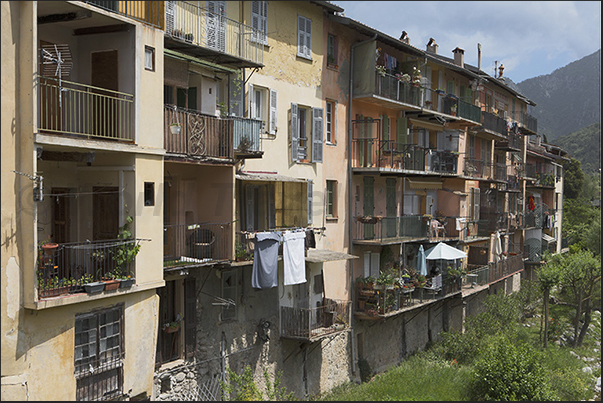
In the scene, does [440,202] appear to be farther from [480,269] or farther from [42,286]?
[42,286]

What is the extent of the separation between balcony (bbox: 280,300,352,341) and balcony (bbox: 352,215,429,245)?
3184 millimetres

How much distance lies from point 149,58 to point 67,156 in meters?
3.01

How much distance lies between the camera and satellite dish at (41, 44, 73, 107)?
12359mm

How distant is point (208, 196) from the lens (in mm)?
17562

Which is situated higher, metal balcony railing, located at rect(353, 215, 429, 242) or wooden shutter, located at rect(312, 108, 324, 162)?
wooden shutter, located at rect(312, 108, 324, 162)

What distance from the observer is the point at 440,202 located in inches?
1321

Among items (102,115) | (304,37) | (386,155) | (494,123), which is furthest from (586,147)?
(102,115)

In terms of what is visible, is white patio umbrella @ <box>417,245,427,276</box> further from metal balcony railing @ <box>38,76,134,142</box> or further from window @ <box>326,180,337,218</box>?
metal balcony railing @ <box>38,76,134,142</box>

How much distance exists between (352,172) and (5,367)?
16095mm

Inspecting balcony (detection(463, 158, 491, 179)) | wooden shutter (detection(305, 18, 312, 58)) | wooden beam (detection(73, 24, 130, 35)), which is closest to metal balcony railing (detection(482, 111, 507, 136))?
balcony (detection(463, 158, 491, 179))

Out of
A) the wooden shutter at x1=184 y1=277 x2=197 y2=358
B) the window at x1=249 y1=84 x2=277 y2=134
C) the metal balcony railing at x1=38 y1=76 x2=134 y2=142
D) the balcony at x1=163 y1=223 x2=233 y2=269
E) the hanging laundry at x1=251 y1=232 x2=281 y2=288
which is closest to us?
the metal balcony railing at x1=38 y1=76 x2=134 y2=142

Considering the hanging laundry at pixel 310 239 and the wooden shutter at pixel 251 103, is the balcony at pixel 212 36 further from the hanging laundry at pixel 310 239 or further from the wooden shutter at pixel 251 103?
the hanging laundry at pixel 310 239

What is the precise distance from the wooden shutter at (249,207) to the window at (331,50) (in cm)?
658

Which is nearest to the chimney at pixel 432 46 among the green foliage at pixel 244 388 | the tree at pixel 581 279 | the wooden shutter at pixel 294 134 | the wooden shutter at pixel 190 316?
the tree at pixel 581 279
